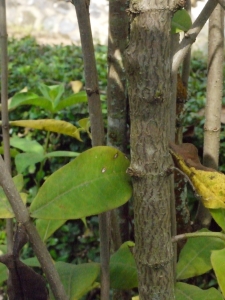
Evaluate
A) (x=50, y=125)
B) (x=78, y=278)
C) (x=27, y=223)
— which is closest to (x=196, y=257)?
(x=78, y=278)

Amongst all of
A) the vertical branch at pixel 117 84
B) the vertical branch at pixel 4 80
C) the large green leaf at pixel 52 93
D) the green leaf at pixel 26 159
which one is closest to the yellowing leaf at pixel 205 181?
the vertical branch at pixel 117 84

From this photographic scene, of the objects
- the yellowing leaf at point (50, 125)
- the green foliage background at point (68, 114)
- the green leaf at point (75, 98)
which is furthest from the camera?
the green foliage background at point (68, 114)

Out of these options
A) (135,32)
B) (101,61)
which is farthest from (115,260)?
(101,61)

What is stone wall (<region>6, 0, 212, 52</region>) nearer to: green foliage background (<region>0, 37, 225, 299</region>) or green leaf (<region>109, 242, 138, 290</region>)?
green foliage background (<region>0, 37, 225, 299</region>)

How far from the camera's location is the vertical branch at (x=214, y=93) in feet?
Result: 2.79

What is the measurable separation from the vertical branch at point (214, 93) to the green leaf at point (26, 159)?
21.6 inches

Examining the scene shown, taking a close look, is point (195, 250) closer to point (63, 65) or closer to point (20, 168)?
point (20, 168)

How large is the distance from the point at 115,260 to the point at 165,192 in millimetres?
242

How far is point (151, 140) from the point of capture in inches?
18.6

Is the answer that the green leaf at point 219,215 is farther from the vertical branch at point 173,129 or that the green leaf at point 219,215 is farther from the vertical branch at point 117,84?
the vertical branch at point 117,84

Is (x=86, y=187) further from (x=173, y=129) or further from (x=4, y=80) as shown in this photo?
(x=4, y=80)

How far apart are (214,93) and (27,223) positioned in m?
0.52

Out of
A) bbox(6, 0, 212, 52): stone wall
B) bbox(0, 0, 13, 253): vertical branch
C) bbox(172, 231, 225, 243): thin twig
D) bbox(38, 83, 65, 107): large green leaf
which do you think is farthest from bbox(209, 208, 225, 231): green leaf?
bbox(6, 0, 212, 52): stone wall

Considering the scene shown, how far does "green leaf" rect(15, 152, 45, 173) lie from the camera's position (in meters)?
1.20
